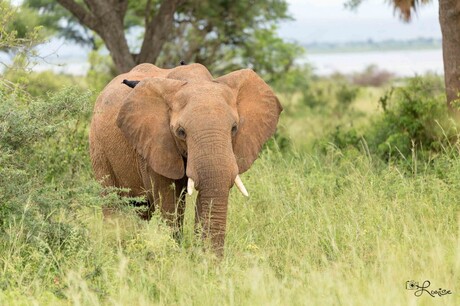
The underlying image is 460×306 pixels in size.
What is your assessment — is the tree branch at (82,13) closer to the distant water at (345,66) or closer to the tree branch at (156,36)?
the distant water at (345,66)

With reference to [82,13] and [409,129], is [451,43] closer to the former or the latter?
[409,129]

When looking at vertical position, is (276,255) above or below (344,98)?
above

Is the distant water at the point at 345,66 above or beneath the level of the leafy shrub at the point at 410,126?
beneath

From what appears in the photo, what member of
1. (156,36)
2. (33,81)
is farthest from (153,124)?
(33,81)

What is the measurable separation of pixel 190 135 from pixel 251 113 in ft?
2.62

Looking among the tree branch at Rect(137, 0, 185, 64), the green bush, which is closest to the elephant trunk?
the green bush

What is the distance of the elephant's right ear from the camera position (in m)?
8.02

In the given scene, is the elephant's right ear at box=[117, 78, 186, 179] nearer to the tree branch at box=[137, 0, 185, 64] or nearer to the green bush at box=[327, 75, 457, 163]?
the green bush at box=[327, 75, 457, 163]

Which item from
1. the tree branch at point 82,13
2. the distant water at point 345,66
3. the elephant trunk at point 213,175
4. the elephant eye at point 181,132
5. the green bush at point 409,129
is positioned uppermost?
the tree branch at point 82,13

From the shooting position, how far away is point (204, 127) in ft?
24.9

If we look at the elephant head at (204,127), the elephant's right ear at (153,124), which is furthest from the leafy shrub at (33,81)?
the elephant head at (204,127)

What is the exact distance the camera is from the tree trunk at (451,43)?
39.5 ft

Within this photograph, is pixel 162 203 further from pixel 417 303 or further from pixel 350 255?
pixel 417 303

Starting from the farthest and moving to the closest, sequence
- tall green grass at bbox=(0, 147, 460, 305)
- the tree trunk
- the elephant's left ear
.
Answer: the tree trunk < the elephant's left ear < tall green grass at bbox=(0, 147, 460, 305)
